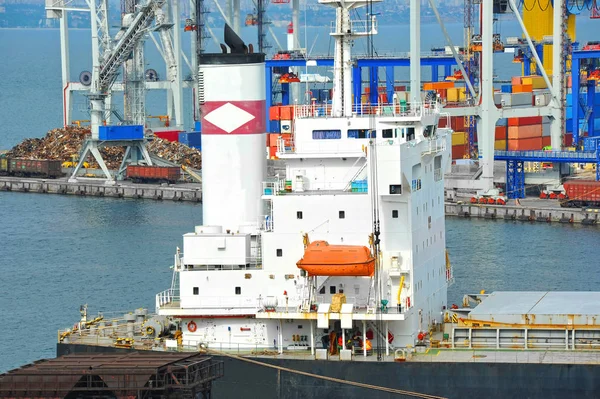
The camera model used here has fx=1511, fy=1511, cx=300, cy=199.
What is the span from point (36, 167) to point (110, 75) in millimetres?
8192

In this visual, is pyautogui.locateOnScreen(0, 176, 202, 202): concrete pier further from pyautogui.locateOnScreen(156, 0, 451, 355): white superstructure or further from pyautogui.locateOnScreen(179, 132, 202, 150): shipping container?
pyautogui.locateOnScreen(156, 0, 451, 355): white superstructure

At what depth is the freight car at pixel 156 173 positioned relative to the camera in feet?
266

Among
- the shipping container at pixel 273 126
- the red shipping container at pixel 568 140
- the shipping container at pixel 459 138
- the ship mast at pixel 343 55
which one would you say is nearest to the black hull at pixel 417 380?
the ship mast at pixel 343 55

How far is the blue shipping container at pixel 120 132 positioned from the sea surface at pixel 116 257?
185 inches

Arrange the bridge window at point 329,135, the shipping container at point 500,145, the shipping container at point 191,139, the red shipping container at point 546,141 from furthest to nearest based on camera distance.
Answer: the shipping container at point 191,139 → the red shipping container at point 546,141 → the shipping container at point 500,145 → the bridge window at point 329,135

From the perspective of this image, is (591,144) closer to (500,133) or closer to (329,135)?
(500,133)

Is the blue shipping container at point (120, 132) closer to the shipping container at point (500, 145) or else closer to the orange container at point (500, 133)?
the shipping container at point (500, 145)

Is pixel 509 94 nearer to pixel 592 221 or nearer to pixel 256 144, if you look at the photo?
pixel 592 221

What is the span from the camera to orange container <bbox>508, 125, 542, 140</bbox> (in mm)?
83438

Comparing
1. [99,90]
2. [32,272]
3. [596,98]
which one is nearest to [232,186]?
[32,272]

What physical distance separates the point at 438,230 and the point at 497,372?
498 cm

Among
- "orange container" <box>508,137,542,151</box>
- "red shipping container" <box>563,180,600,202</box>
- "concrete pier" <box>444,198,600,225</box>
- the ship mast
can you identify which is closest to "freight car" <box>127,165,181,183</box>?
"concrete pier" <box>444,198,600,225</box>

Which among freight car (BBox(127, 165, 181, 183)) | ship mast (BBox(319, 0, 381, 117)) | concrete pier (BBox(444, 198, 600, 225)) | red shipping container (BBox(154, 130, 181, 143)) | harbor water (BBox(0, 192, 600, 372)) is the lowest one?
harbor water (BBox(0, 192, 600, 372))

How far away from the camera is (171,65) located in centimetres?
9950
